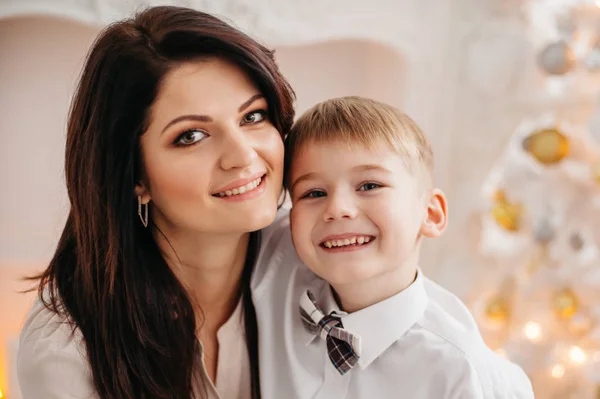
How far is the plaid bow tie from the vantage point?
4.56ft

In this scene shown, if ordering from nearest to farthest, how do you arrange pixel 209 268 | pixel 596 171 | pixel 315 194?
pixel 315 194
pixel 209 268
pixel 596 171

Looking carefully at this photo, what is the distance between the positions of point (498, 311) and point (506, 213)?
1.29ft

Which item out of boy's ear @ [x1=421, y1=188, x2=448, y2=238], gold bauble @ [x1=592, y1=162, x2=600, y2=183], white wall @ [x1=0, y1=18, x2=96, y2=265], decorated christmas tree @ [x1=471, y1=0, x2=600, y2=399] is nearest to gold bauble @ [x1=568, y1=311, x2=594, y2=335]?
decorated christmas tree @ [x1=471, y1=0, x2=600, y2=399]

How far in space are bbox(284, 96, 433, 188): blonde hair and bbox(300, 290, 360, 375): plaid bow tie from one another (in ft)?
0.94

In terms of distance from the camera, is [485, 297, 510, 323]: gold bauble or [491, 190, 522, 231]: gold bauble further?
[485, 297, 510, 323]: gold bauble

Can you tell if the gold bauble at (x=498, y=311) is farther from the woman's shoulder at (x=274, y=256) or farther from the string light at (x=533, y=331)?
the woman's shoulder at (x=274, y=256)

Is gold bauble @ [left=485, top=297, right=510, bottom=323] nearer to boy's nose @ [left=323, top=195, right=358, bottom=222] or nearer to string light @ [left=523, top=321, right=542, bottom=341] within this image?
string light @ [left=523, top=321, right=542, bottom=341]

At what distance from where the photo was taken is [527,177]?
2459mm

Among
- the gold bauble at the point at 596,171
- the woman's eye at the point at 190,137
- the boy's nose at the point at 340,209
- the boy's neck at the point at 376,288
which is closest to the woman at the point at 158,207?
the woman's eye at the point at 190,137

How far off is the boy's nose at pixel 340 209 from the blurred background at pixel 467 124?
46.0 inches

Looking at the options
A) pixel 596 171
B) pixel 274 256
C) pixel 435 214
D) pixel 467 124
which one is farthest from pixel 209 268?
pixel 467 124

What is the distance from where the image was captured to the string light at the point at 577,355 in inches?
94.8

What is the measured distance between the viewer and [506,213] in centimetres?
252

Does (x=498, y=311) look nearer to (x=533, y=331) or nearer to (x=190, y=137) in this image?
(x=533, y=331)
